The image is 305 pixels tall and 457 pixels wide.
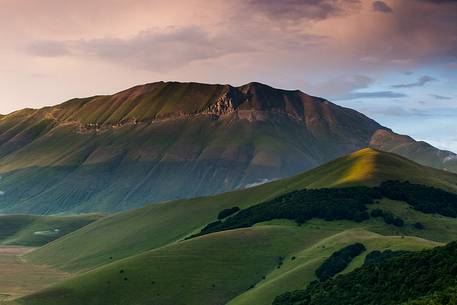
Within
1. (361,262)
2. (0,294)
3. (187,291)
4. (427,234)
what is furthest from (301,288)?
(0,294)

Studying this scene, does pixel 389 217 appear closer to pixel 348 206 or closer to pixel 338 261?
pixel 348 206

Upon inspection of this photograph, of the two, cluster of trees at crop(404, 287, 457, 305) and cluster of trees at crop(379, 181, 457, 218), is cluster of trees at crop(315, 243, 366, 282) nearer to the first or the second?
cluster of trees at crop(404, 287, 457, 305)

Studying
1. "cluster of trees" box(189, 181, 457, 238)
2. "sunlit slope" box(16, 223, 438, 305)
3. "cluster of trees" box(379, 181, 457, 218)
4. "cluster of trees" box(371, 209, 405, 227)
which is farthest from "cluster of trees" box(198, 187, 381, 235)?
"sunlit slope" box(16, 223, 438, 305)

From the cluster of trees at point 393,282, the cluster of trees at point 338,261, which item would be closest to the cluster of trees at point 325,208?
the cluster of trees at point 338,261

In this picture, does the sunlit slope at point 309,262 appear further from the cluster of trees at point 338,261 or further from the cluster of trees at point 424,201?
the cluster of trees at point 424,201

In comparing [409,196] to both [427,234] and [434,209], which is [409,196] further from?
[427,234]
